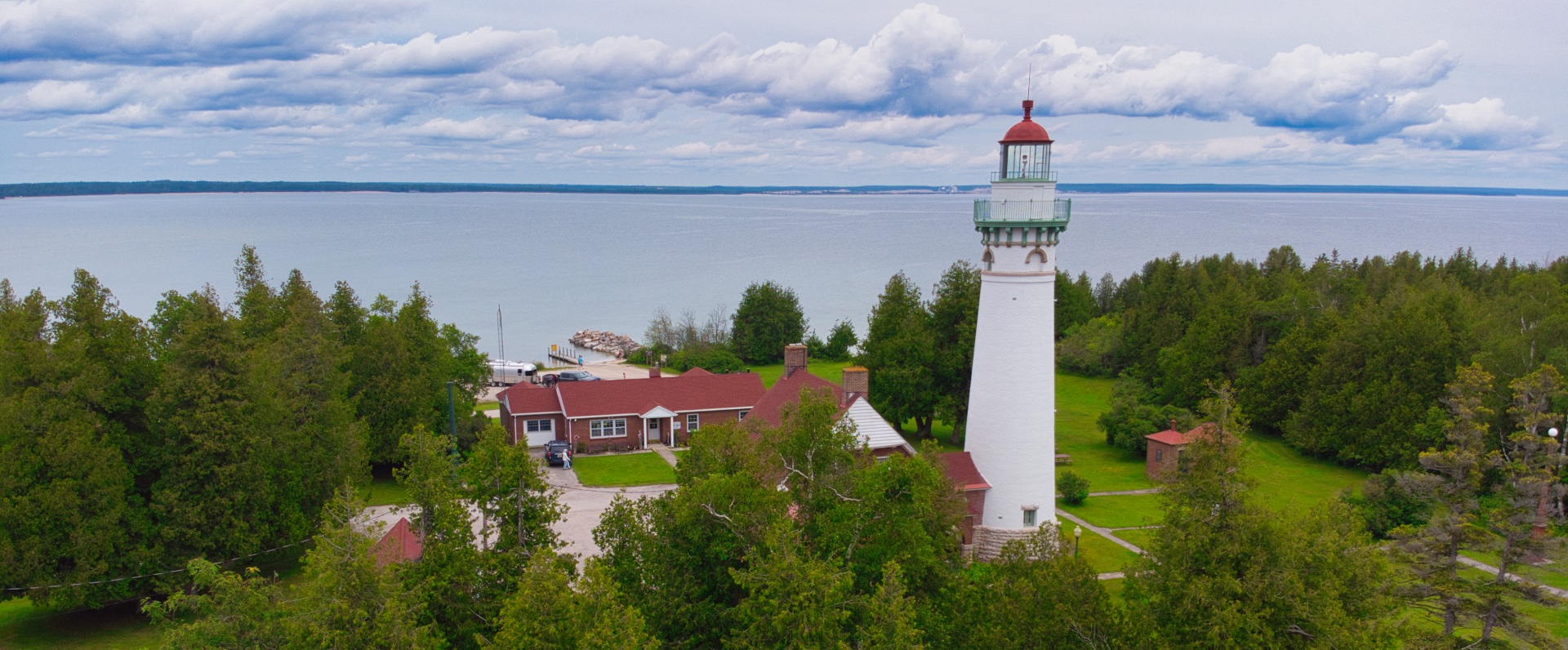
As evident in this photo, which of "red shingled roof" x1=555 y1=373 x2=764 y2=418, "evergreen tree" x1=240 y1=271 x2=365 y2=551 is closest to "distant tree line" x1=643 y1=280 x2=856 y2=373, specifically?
"red shingled roof" x1=555 y1=373 x2=764 y2=418

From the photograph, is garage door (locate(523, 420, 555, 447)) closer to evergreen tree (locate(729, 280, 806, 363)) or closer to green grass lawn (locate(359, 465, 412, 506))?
green grass lawn (locate(359, 465, 412, 506))

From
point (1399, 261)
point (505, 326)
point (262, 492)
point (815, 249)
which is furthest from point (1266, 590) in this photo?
point (815, 249)

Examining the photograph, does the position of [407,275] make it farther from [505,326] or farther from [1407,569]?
[1407,569]

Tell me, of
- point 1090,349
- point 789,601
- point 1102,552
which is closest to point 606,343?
point 1090,349

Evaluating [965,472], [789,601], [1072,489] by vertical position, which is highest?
[789,601]

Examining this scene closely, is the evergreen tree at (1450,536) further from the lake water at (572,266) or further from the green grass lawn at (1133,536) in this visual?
the lake water at (572,266)

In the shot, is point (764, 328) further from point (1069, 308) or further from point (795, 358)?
point (795, 358)
